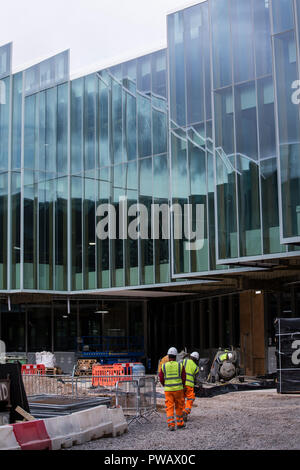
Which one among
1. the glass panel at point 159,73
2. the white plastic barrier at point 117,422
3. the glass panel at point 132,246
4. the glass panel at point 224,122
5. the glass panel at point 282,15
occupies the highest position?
the glass panel at point 159,73

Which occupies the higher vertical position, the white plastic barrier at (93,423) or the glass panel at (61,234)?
the glass panel at (61,234)

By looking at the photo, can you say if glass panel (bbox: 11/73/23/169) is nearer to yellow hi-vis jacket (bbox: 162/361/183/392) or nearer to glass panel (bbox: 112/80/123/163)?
glass panel (bbox: 112/80/123/163)

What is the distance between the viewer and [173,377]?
16.0m

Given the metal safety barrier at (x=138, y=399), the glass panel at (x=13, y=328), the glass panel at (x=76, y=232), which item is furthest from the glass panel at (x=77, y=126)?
the metal safety barrier at (x=138, y=399)

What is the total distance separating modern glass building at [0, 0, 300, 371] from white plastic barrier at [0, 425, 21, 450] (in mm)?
14018

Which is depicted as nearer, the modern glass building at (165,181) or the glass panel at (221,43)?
the modern glass building at (165,181)

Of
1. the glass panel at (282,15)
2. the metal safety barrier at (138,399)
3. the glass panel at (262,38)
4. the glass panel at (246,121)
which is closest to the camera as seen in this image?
the metal safety barrier at (138,399)

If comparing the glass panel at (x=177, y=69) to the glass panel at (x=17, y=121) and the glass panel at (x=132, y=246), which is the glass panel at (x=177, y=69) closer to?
the glass panel at (x=132, y=246)

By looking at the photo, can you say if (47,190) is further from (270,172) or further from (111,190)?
(270,172)

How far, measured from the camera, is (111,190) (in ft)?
124

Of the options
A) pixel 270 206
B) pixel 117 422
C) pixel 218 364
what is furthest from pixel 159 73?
pixel 117 422

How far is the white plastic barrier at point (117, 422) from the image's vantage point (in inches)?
599
